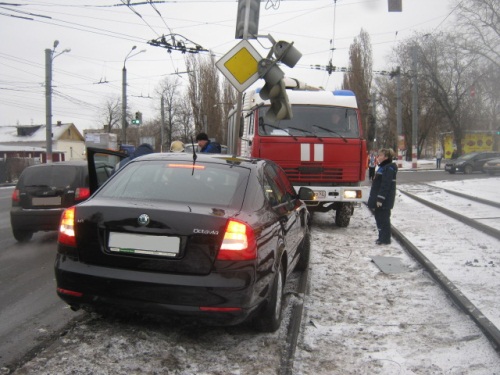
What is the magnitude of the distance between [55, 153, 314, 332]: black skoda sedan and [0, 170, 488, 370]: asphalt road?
59 cm

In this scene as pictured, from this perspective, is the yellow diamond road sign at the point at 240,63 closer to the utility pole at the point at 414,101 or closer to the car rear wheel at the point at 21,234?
the car rear wheel at the point at 21,234

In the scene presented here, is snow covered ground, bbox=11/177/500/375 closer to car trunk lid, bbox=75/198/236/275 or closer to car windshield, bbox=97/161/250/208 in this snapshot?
car trunk lid, bbox=75/198/236/275

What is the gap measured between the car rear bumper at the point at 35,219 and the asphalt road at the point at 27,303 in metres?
0.35

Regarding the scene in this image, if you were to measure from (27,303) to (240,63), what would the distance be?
4402 millimetres

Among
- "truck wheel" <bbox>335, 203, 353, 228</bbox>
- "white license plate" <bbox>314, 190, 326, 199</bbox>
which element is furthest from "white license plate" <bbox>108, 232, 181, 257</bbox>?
"truck wheel" <bbox>335, 203, 353, 228</bbox>

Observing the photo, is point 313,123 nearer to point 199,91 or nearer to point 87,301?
point 87,301

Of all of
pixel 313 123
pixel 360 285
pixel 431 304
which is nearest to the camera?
pixel 431 304

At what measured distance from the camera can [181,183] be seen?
411 cm

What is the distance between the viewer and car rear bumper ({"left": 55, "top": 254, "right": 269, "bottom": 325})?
3.42 meters

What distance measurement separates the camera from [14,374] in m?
3.23

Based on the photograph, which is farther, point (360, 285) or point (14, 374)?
point (360, 285)

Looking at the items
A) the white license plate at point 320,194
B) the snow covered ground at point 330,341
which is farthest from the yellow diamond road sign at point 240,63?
the snow covered ground at point 330,341

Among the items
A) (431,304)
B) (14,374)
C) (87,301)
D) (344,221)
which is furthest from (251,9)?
(14,374)

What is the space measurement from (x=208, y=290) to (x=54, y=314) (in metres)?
2.05
